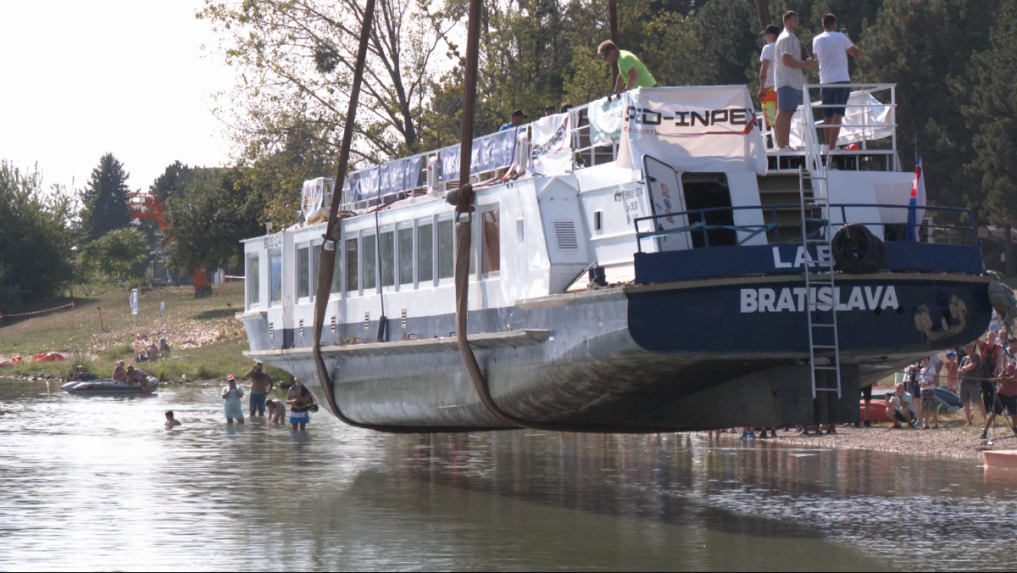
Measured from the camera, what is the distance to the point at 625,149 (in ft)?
55.8

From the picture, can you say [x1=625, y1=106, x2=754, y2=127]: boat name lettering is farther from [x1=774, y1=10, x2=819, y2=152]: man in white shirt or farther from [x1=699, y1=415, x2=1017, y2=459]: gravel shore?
[x1=699, y1=415, x2=1017, y2=459]: gravel shore

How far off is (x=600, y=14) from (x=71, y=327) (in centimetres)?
4480

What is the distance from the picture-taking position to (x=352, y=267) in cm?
2297

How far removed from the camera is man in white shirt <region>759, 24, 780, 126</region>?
1753 centimetres

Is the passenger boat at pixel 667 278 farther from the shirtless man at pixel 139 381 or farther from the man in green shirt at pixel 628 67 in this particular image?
the shirtless man at pixel 139 381

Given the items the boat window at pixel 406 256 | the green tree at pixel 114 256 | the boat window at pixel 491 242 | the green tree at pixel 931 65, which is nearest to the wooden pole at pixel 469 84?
the boat window at pixel 491 242

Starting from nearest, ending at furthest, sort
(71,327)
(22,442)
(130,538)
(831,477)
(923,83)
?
(130,538), (831,477), (22,442), (923,83), (71,327)

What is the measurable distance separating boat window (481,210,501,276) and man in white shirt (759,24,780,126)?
3721 mm

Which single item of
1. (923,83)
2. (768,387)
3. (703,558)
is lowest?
(703,558)

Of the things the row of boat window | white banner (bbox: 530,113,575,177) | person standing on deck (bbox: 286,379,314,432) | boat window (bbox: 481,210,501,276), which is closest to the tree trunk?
person standing on deck (bbox: 286,379,314,432)

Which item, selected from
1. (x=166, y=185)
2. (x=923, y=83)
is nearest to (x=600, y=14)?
(x=923, y=83)

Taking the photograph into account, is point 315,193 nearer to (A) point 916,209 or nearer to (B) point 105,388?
(A) point 916,209

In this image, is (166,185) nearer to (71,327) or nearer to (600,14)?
(71,327)

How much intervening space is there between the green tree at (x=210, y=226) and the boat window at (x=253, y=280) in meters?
61.9
